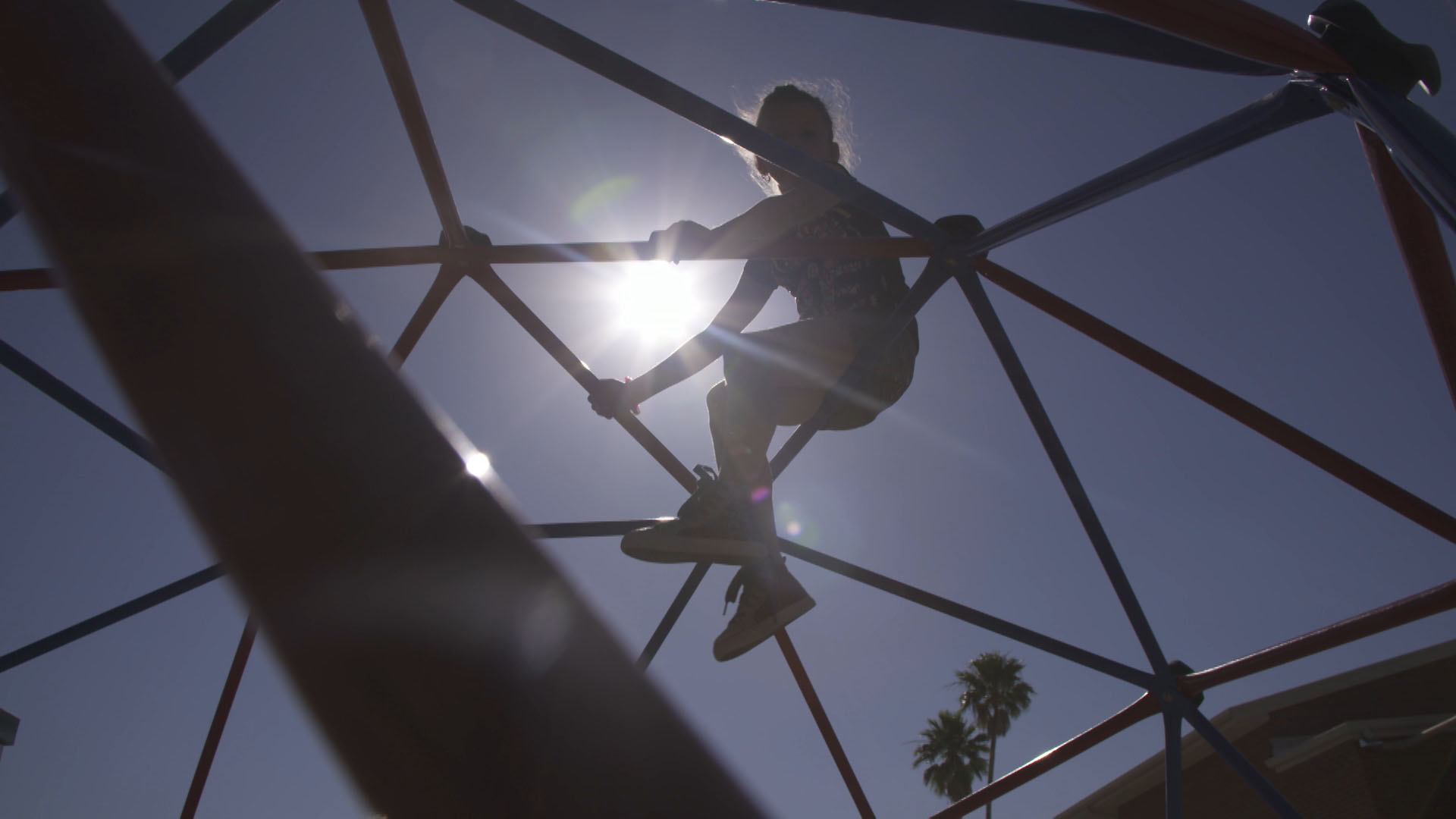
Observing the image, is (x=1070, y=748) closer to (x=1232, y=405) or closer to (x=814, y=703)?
(x=814, y=703)

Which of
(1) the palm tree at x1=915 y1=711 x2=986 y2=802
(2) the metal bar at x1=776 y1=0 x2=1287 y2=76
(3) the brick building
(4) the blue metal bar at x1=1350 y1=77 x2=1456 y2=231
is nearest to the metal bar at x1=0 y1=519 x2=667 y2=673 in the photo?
(2) the metal bar at x1=776 y1=0 x2=1287 y2=76

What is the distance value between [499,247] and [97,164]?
3385 mm

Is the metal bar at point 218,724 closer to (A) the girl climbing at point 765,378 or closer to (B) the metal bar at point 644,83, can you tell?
(A) the girl climbing at point 765,378

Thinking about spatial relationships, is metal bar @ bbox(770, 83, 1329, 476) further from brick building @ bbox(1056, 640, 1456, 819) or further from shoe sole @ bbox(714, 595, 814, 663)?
brick building @ bbox(1056, 640, 1456, 819)

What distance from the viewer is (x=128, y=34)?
65cm

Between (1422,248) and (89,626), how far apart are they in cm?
636

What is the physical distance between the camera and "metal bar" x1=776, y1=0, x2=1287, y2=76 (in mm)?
2156

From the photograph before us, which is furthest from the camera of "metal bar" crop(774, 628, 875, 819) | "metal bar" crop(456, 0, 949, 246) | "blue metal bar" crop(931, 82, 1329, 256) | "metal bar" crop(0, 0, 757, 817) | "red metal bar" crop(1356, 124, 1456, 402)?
"metal bar" crop(774, 628, 875, 819)

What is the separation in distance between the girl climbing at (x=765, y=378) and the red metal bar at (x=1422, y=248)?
67.1 inches

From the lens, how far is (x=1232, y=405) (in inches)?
138


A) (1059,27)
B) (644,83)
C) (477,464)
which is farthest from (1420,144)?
(644,83)

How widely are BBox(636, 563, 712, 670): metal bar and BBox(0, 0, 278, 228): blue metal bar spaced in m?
3.91

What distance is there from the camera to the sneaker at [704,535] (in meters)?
3.07

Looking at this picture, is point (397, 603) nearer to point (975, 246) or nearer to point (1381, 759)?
point (975, 246)
